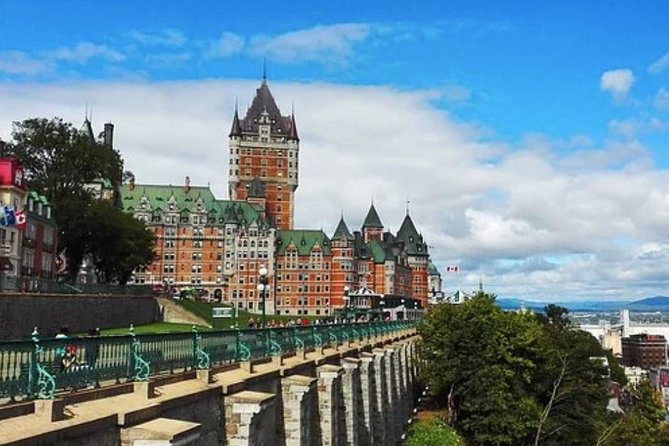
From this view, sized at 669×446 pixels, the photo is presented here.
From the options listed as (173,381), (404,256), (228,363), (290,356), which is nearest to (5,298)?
(290,356)

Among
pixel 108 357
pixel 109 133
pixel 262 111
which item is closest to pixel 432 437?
pixel 108 357

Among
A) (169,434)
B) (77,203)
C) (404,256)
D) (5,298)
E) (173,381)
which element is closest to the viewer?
(169,434)

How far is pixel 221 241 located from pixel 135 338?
128638mm

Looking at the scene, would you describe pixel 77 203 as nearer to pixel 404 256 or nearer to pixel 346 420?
pixel 346 420

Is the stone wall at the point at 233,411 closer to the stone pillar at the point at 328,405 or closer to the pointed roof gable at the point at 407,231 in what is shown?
the stone pillar at the point at 328,405

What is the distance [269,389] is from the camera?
17812 millimetres

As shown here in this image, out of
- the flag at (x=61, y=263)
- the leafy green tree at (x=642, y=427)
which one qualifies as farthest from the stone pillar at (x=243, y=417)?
the flag at (x=61, y=263)

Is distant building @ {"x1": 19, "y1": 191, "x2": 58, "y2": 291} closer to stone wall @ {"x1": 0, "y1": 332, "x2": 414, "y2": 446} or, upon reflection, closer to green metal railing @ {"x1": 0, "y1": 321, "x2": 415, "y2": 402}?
stone wall @ {"x1": 0, "y1": 332, "x2": 414, "y2": 446}

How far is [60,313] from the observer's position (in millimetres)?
41375

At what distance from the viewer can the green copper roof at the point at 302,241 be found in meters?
142

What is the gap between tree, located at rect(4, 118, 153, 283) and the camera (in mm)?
62156

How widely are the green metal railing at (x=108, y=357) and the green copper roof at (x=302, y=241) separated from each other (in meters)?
121

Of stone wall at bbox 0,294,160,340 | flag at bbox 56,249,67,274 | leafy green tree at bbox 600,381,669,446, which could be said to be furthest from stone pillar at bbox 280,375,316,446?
flag at bbox 56,249,67,274

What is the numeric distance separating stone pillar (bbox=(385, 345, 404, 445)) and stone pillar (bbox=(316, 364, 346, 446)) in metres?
14.2
